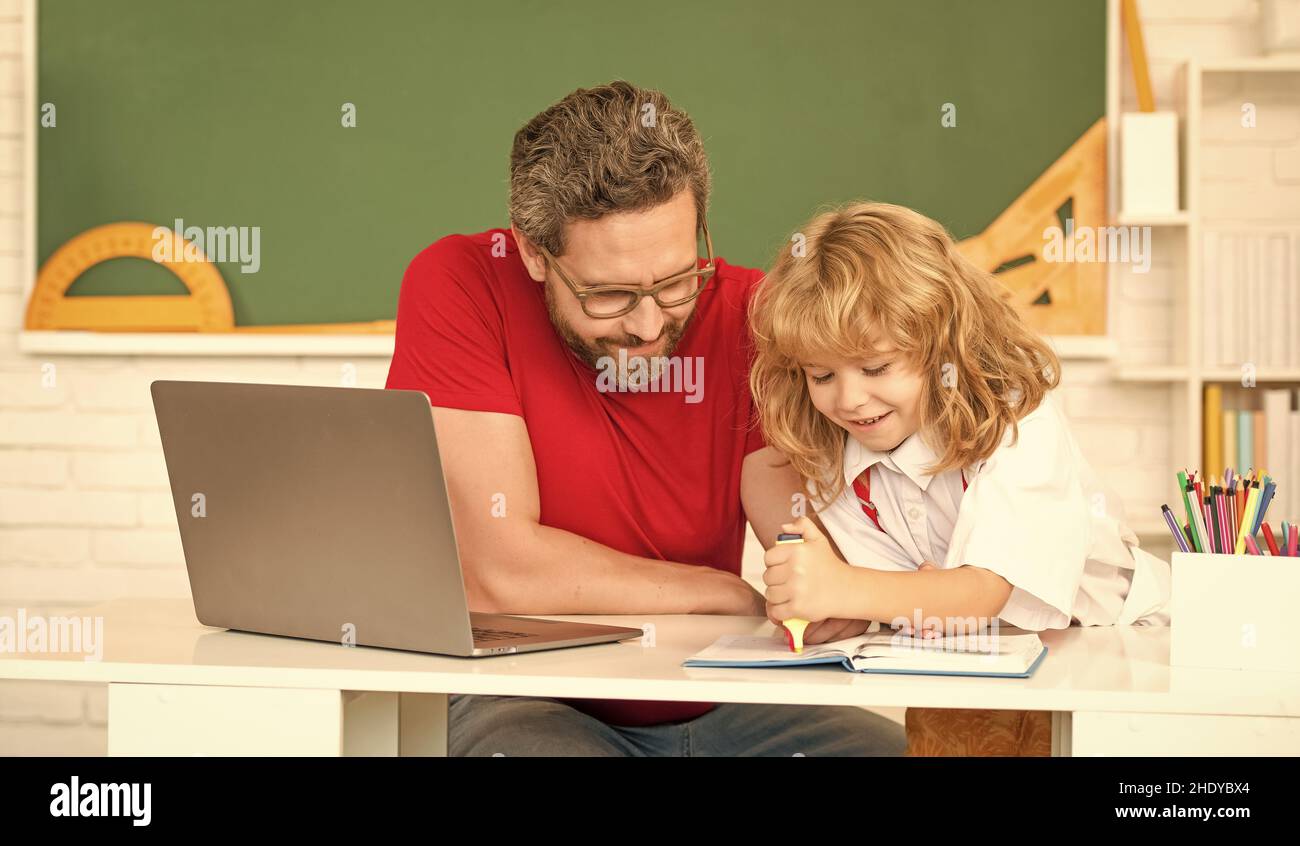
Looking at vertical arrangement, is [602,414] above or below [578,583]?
above

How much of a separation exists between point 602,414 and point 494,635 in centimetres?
51

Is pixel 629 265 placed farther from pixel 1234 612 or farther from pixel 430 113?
pixel 430 113

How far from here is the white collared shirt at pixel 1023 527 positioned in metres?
1.32

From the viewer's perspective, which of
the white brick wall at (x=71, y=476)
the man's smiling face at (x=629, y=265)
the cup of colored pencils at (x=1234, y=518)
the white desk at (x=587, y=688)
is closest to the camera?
the white desk at (x=587, y=688)

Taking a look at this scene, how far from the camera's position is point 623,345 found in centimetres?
163

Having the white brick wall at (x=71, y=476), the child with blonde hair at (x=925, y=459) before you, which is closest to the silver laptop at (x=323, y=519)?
the child with blonde hair at (x=925, y=459)

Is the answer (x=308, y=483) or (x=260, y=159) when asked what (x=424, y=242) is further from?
(x=308, y=483)

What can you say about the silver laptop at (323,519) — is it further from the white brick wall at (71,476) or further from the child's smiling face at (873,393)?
the white brick wall at (71,476)

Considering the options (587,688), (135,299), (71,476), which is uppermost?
(135,299)

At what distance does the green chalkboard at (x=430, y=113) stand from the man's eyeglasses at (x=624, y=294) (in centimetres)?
115

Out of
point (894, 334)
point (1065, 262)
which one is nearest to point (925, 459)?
point (894, 334)

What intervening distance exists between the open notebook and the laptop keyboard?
0.60 feet

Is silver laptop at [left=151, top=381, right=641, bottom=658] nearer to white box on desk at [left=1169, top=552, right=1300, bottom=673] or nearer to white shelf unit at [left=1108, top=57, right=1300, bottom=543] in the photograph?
white box on desk at [left=1169, top=552, right=1300, bottom=673]
